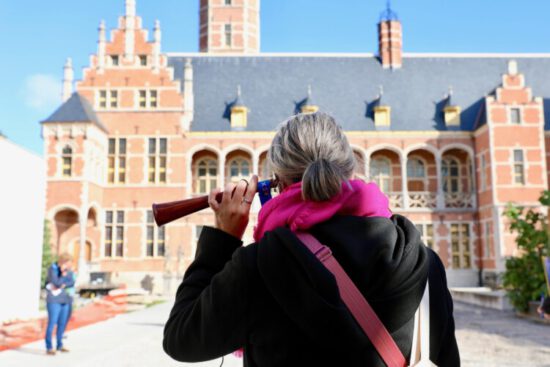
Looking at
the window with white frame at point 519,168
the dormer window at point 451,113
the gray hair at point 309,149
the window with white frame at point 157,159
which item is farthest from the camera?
the dormer window at point 451,113

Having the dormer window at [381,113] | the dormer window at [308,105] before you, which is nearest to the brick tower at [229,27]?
the dormer window at [308,105]

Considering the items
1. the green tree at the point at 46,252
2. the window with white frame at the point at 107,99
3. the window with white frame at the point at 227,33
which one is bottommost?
the green tree at the point at 46,252

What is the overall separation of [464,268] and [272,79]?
13.6 m

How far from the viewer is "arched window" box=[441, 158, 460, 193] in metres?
26.4

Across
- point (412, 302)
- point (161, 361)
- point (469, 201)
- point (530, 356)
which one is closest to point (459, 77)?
point (469, 201)

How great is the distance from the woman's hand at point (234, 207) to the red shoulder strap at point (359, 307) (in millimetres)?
217

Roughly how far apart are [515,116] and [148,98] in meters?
16.9

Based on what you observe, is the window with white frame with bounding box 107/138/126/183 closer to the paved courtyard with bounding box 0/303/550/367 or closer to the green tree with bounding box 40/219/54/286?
the green tree with bounding box 40/219/54/286

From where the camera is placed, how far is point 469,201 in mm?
25172

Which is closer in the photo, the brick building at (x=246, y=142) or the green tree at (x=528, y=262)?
the green tree at (x=528, y=262)

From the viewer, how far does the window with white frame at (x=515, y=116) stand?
23.8 meters

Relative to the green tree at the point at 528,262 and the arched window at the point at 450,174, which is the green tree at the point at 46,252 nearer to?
the green tree at the point at 528,262

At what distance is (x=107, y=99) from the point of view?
24.8 metres

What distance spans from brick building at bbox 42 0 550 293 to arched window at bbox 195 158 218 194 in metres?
0.05
